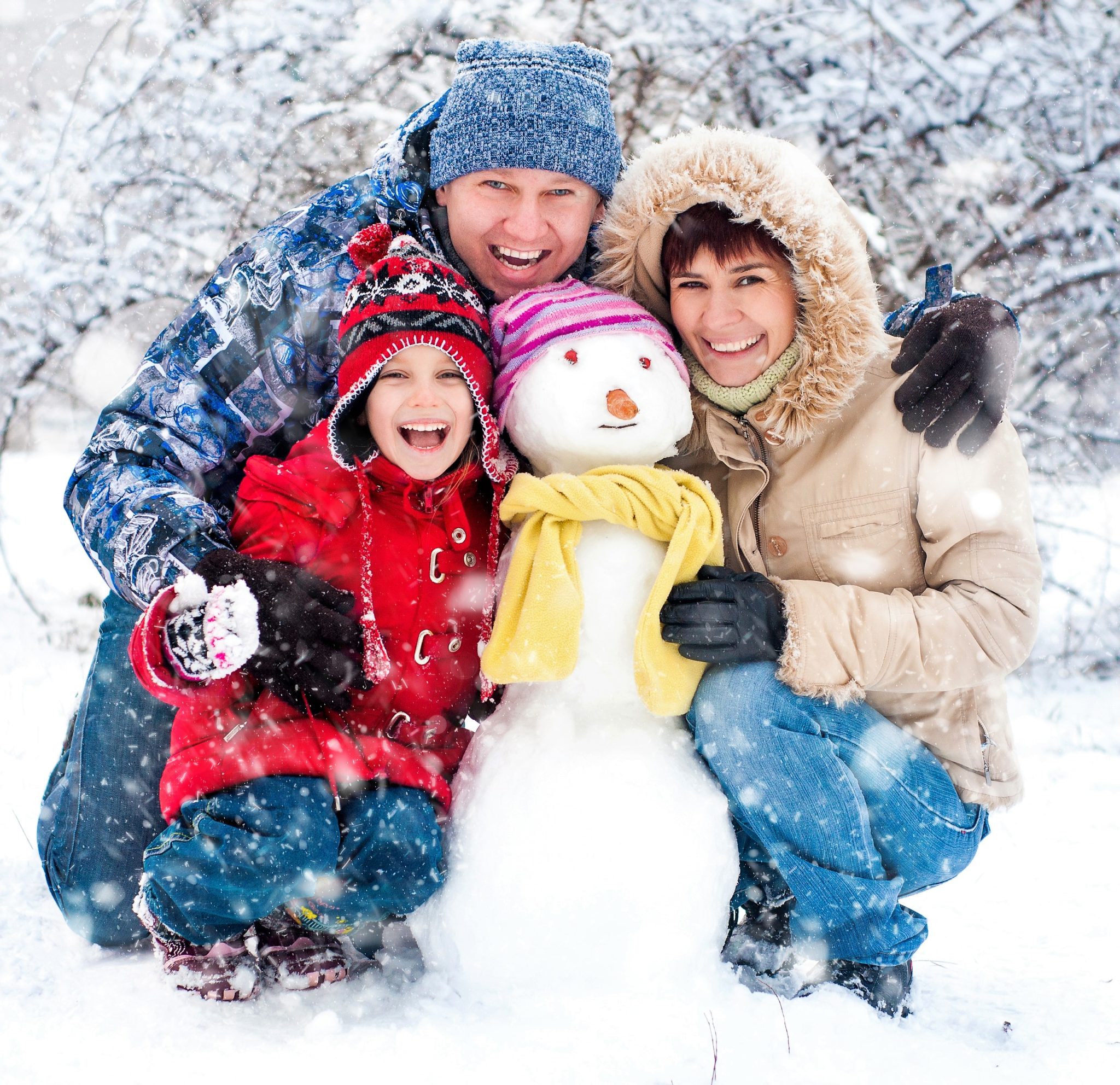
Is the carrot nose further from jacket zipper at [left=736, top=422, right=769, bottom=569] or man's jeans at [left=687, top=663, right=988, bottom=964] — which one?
man's jeans at [left=687, top=663, right=988, bottom=964]

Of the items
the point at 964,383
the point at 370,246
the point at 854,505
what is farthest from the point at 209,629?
the point at 964,383

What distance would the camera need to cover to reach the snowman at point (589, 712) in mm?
1568

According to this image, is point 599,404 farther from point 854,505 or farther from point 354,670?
point 354,670

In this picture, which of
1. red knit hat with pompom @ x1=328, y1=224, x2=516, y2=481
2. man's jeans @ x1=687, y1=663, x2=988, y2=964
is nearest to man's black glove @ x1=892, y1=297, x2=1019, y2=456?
man's jeans @ x1=687, y1=663, x2=988, y2=964

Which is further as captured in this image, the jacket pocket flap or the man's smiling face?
the man's smiling face

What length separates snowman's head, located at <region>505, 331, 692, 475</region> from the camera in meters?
1.79

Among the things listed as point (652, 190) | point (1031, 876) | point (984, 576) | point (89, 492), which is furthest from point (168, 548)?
point (1031, 876)

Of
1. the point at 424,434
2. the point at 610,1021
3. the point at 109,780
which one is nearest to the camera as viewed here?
the point at 610,1021

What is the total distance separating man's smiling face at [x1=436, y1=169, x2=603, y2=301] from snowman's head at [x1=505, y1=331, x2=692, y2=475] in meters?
0.40

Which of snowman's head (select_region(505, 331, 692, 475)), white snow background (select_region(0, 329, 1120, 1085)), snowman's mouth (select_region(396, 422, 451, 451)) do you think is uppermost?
snowman's head (select_region(505, 331, 692, 475))

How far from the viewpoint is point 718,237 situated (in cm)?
194

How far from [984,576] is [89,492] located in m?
1.79

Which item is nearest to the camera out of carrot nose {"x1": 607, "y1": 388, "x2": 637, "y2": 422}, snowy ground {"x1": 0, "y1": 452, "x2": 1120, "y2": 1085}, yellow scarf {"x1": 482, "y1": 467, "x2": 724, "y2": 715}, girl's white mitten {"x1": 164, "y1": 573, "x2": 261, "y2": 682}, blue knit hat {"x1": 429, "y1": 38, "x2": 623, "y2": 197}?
snowy ground {"x1": 0, "y1": 452, "x2": 1120, "y2": 1085}

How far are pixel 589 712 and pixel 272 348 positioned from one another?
1.06 metres
